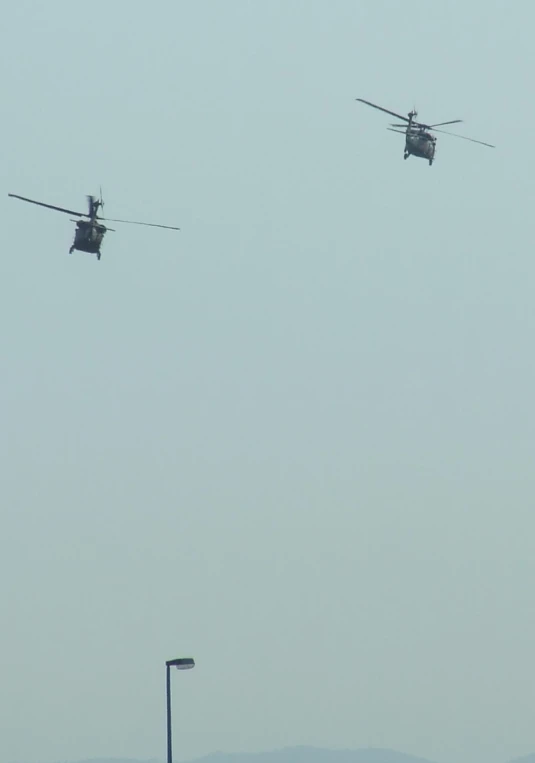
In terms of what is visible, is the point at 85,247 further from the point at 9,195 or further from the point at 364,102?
the point at 364,102

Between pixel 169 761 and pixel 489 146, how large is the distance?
21.7 meters

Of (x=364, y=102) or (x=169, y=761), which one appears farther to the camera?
(x=364, y=102)

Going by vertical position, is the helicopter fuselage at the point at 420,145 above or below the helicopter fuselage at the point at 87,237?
above

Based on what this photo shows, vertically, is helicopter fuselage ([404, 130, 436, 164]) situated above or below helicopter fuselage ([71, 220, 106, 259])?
above

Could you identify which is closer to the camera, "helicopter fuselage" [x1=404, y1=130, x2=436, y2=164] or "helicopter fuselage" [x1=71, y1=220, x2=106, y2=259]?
"helicopter fuselage" [x1=71, y1=220, x2=106, y2=259]

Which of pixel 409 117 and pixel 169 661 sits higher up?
pixel 409 117

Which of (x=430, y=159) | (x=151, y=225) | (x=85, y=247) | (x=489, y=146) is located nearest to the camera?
(x=151, y=225)

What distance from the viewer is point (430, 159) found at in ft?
262

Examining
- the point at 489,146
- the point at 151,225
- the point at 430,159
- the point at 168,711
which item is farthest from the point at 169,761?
the point at 430,159

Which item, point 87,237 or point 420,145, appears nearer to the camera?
point 87,237

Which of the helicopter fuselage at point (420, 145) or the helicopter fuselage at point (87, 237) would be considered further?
the helicopter fuselage at point (420, 145)

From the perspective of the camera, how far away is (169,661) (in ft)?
207

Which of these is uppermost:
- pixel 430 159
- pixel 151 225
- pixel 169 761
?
pixel 430 159

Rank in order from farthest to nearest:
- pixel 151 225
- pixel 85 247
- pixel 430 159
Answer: pixel 430 159 → pixel 85 247 → pixel 151 225
